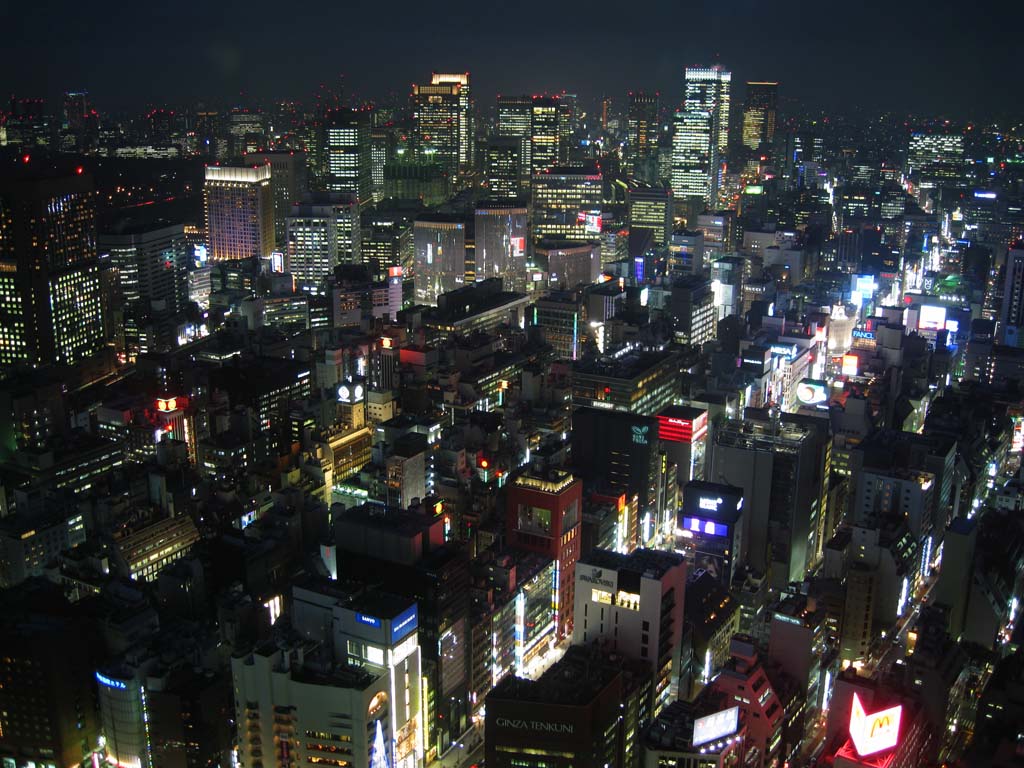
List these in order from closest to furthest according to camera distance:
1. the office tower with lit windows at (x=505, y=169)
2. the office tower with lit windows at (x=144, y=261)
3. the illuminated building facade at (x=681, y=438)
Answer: the illuminated building facade at (x=681, y=438)
the office tower with lit windows at (x=144, y=261)
the office tower with lit windows at (x=505, y=169)

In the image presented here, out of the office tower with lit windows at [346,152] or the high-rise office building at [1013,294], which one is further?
the office tower with lit windows at [346,152]

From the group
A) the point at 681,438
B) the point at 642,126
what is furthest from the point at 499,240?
the point at 642,126

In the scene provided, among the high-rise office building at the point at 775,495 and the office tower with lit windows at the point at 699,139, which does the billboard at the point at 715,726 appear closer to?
the high-rise office building at the point at 775,495

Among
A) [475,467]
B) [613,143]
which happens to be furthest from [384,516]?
[613,143]

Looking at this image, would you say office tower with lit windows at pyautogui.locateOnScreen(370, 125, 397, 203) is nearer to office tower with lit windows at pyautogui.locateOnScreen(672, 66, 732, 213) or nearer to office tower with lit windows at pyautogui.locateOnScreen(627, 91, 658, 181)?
office tower with lit windows at pyautogui.locateOnScreen(627, 91, 658, 181)

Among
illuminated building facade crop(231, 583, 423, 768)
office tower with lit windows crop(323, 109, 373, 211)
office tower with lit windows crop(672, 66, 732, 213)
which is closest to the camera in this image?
illuminated building facade crop(231, 583, 423, 768)

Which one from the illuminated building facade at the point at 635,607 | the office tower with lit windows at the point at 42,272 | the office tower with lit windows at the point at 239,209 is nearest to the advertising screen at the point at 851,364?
the illuminated building facade at the point at 635,607

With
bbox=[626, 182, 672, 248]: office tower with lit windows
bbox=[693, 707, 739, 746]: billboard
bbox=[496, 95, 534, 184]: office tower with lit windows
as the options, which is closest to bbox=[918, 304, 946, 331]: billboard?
bbox=[626, 182, 672, 248]: office tower with lit windows

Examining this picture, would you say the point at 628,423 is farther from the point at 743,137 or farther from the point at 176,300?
the point at 743,137
